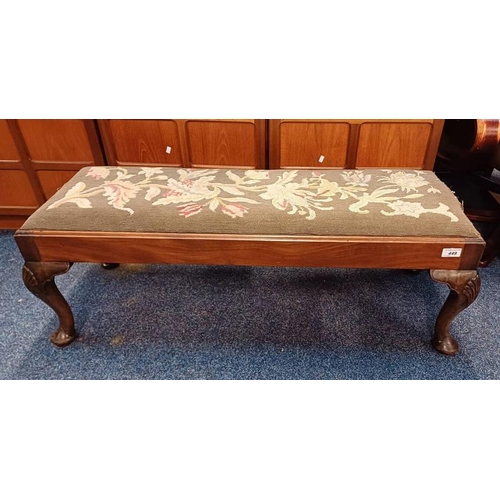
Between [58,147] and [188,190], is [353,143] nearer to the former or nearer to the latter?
[188,190]

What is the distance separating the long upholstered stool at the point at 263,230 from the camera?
3.13 feet

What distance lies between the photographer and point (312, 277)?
1.48 meters

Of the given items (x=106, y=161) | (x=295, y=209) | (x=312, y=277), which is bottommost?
(x=312, y=277)

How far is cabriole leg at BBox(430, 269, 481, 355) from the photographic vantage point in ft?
3.24

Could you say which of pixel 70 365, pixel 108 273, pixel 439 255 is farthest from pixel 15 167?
pixel 439 255

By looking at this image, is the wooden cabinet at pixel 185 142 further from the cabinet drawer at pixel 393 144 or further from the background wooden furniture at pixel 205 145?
the cabinet drawer at pixel 393 144

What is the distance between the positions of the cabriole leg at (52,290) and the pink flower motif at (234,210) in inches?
18.9

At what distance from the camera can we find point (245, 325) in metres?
1.26

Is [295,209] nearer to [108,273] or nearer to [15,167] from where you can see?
[108,273]

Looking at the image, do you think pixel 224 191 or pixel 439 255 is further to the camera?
pixel 224 191

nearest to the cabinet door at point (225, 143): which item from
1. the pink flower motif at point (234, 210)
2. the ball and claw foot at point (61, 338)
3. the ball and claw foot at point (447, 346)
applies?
the pink flower motif at point (234, 210)

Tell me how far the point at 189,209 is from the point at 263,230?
0.22m

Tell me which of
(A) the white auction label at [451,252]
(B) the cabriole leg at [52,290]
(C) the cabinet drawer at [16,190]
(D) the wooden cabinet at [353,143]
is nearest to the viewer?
(A) the white auction label at [451,252]

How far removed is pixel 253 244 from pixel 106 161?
1034 millimetres
